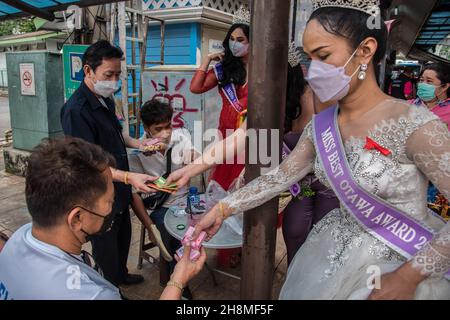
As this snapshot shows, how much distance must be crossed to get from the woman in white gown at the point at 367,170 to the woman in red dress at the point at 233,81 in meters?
1.36

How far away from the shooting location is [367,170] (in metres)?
1.34

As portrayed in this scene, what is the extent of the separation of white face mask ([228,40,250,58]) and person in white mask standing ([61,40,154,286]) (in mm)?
878

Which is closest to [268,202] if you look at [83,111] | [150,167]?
[83,111]

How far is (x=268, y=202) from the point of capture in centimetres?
160

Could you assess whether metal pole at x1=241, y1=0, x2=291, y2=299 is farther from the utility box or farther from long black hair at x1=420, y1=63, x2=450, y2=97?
the utility box

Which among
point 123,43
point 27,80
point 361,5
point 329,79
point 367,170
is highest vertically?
point 123,43

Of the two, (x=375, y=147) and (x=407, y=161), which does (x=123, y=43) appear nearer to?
(x=375, y=147)

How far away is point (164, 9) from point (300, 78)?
17.1ft

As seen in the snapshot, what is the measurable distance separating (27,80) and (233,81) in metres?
4.32

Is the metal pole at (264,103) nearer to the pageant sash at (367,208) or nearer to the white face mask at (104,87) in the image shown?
the pageant sash at (367,208)

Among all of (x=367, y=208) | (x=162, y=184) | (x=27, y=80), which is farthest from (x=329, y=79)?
(x=27, y=80)

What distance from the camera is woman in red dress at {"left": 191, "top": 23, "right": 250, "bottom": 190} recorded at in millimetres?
2771
